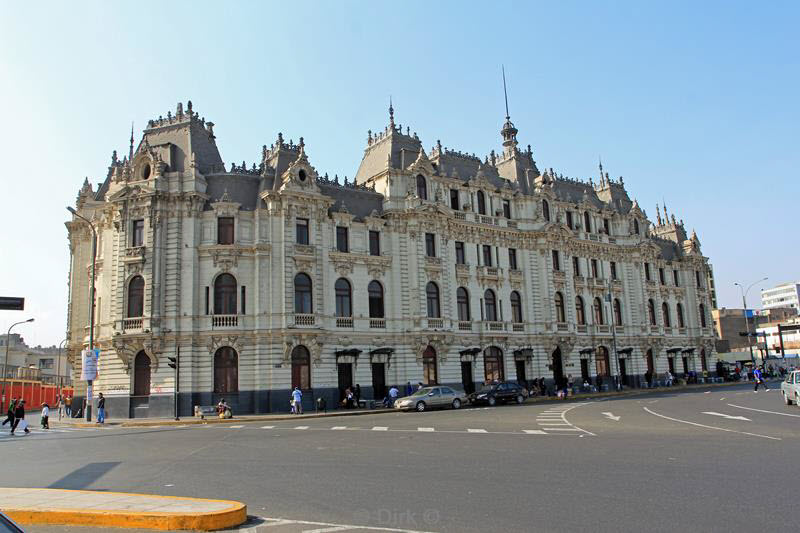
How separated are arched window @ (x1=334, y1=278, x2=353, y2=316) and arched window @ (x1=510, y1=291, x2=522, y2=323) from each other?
1607 cm

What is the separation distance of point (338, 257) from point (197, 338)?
37.3 feet

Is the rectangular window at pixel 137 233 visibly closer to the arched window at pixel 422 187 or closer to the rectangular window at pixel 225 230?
the rectangular window at pixel 225 230

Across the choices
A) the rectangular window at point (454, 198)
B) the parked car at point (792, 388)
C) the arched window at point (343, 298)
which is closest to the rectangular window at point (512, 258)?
the rectangular window at point (454, 198)

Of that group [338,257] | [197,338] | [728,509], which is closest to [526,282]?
[338,257]

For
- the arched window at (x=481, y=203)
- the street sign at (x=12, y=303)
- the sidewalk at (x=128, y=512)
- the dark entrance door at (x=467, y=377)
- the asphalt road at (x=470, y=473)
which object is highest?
the arched window at (x=481, y=203)

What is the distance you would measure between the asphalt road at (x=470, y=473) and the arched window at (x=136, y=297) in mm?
17202

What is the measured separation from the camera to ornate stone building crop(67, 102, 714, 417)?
1647 inches

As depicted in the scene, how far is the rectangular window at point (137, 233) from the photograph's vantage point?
1693 inches

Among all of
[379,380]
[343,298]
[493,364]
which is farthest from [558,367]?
[343,298]

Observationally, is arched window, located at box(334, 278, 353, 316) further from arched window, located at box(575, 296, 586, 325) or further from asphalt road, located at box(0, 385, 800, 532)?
arched window, located at box(575, 296, 586, 325)

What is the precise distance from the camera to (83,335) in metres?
47.3

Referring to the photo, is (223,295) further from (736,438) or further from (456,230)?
(736,438)

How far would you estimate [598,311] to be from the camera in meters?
62.7

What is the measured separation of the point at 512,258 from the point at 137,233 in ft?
102
